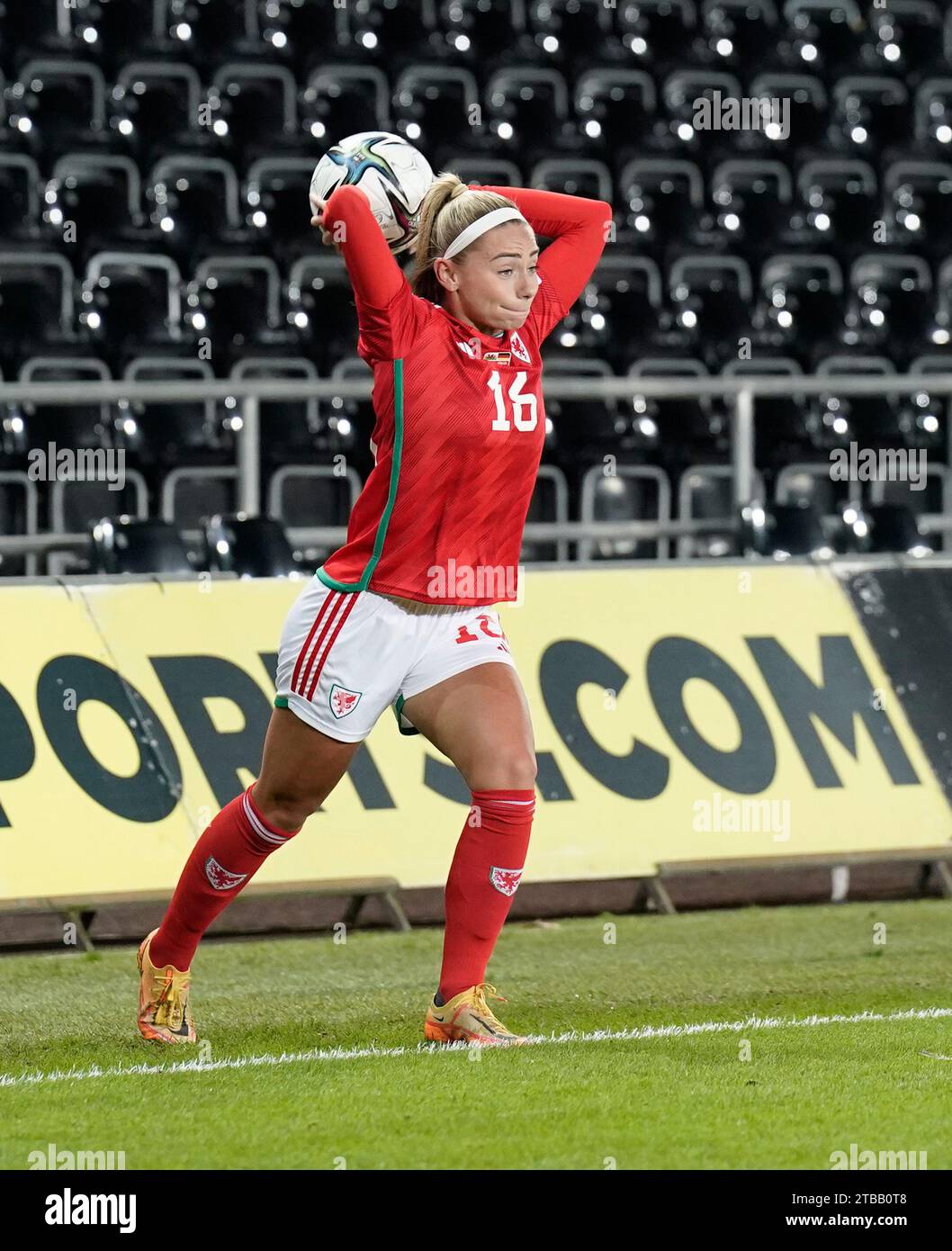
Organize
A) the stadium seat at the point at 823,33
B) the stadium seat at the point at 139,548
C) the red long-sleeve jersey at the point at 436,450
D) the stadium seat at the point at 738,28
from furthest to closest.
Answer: the stadium seat at the point at 823,33 < the stadium seat at the point at 738,28 < the stadium seat at the point at 139,548 < the red long-sleeve jersey at the point at 436,450

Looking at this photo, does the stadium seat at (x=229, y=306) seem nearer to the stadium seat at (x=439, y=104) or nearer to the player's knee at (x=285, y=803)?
the stadium seat at (x=439, y=104)

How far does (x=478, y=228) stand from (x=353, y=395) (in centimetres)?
429

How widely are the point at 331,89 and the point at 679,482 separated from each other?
415 centimetres

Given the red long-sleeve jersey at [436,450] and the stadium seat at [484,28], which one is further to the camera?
the stadium seat at [484,28]

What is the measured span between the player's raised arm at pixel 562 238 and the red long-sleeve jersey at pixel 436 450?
0.99 feet

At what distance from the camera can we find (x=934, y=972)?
21.7ft

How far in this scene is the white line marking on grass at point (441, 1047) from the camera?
512cm

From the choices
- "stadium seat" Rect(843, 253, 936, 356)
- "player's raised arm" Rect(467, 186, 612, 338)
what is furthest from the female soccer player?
"stadium seat" Rect(843, 253, 936, 356)

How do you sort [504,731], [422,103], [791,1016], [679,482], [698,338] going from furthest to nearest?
[422,103] → [698,338] → [679,482] → [791,1016] → [504,731]

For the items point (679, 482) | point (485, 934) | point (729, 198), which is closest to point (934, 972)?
point (485, 934)

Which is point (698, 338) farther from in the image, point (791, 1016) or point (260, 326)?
point (791, 1016)

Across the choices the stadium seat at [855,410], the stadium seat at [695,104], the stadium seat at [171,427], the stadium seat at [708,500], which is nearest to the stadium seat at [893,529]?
the stadium seat at [708,500]

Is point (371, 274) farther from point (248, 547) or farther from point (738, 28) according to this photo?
point (738, 28)

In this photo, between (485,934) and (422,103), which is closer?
(485,934)
